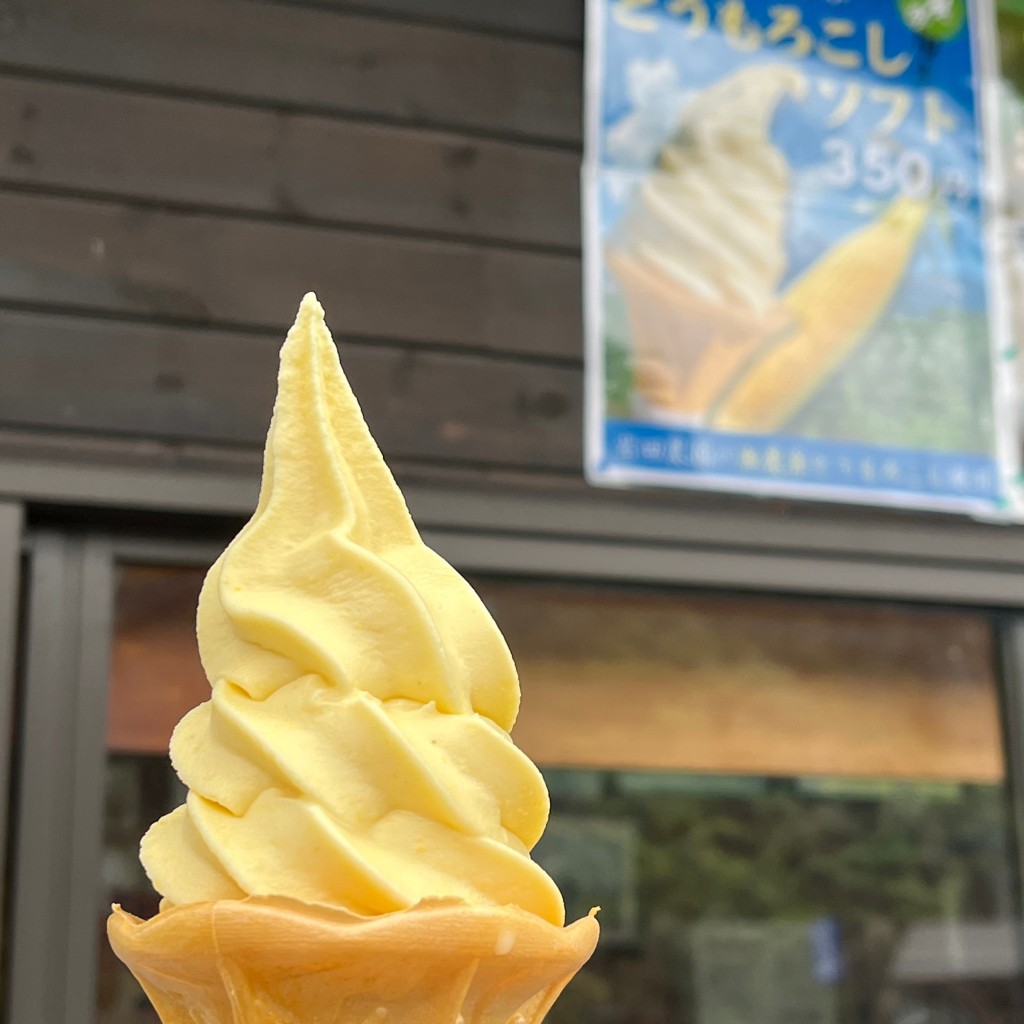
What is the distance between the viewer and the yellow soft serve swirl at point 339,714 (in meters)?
1.12

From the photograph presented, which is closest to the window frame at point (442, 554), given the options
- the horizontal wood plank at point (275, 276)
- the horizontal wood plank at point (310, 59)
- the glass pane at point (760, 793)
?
the glass pane at point (760, 793)

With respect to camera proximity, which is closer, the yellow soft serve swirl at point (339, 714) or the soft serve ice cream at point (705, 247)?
the yellow soft serve swirl at point (339, 714)

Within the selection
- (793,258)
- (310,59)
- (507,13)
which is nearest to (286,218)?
(310,59)

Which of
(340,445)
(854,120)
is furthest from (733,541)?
(340,445)

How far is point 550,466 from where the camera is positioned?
8.73 feet

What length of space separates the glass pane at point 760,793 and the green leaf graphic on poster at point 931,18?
1262mm

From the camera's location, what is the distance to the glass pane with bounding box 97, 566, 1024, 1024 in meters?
2.66

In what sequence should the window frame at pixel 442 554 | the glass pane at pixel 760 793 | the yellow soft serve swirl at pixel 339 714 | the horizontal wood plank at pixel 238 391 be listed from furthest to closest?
1. the glass pane at pixel 760 793
2. the horizontal wood plank at pixel 238 391
3. the window frame at pixel 442 554
4. the yellow soft serve swirl at pixel 339 714

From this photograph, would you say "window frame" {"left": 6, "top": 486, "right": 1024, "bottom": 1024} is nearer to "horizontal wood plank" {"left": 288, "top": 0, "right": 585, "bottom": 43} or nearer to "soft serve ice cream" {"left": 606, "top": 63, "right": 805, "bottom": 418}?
"soft serve ice cream" {"left": 606, "top": 63, "right": 805, "bottom": 418}

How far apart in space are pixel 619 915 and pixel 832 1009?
49cm

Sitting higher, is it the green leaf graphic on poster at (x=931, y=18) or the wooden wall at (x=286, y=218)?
the green leaf graphic on poster at (x=931, y=18)

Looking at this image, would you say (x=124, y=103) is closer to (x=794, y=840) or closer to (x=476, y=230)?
(x=476, y=230)

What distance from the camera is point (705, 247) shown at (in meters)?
2.79

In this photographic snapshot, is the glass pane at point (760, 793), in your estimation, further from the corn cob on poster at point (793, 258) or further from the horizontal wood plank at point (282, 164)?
the horizontal wood plank at point (282, 164)
